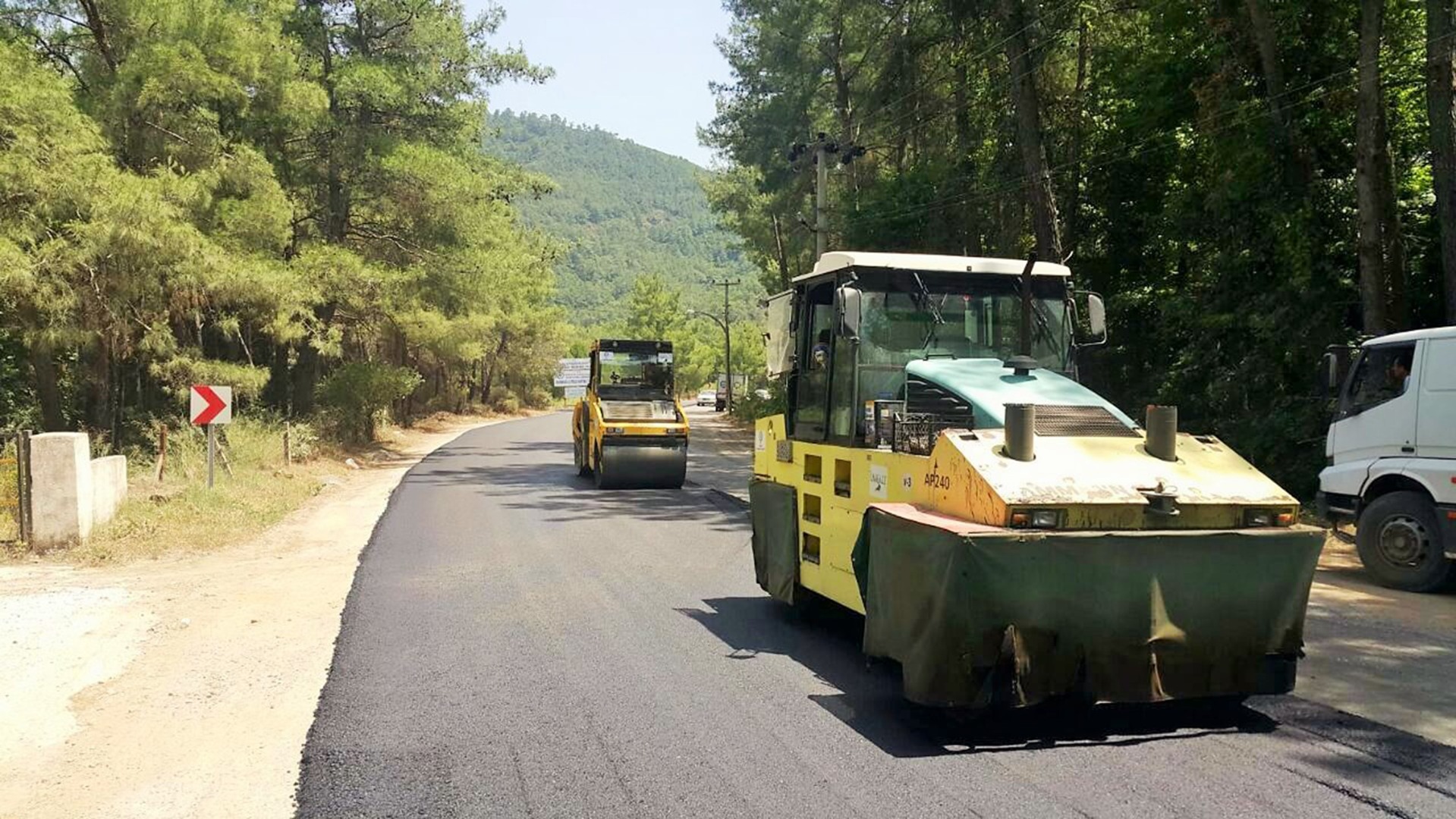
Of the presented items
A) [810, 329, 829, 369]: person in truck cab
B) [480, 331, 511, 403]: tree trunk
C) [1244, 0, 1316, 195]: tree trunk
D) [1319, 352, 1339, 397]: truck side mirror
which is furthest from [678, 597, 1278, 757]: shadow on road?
[480, 331, 511, 403]: tree trunk

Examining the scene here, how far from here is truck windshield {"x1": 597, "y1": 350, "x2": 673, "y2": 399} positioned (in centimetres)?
2131

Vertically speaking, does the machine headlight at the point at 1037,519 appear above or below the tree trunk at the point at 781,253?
below

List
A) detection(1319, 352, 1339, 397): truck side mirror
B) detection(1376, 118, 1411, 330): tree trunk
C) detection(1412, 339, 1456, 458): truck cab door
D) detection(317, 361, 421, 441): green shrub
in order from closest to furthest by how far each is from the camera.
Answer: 1. detection(1412, 339, 1456, 458): truck cab door
2. detection(1319, 352, 1339, 397): truck side mirror
3. detection(1376, 118, 1411, 330): tree trunk
4. detection(317, 361, 421, 441): green shrub

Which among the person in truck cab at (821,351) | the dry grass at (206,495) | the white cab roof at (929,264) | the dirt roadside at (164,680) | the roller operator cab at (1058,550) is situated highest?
the white cab roof at (929,264)

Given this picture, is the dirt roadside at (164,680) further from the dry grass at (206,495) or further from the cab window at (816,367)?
the cab window at (816,367)

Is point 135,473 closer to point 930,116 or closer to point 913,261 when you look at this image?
point 913,261

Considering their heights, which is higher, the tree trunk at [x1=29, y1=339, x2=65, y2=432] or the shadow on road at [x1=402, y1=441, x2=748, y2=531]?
the tree trunk at [x1=29, y1=339, x2=65, y2=432]

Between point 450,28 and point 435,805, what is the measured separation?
2619 cm

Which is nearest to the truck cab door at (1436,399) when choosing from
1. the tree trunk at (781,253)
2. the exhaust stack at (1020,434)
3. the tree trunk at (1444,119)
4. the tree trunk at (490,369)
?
the tree trunk at (1444,119)

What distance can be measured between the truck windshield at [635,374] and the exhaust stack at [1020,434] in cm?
1587

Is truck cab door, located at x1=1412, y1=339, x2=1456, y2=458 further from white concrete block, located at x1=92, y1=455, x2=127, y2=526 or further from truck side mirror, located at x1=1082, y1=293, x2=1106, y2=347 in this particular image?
white concrete block, located at x1=92, y1=455, x2=127, y2=526

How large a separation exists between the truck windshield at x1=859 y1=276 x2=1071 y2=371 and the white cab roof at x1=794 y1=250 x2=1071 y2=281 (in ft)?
0.25

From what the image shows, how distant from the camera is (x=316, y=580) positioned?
35.0 ft

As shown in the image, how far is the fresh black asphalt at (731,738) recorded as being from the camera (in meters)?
4.61
